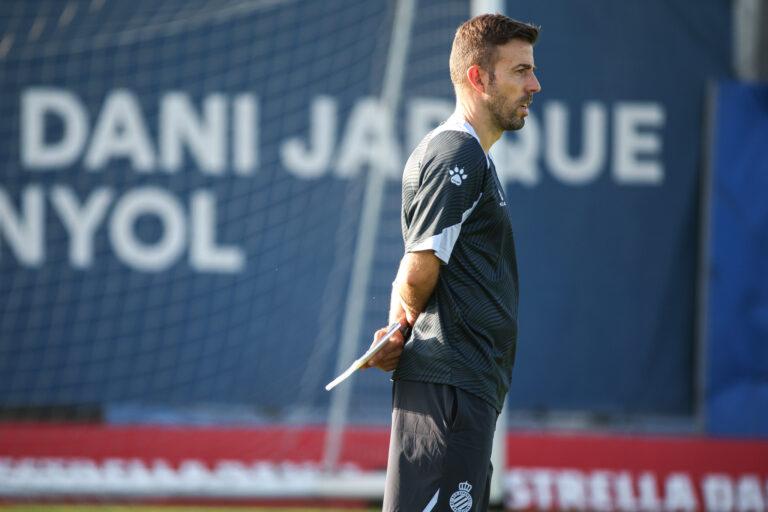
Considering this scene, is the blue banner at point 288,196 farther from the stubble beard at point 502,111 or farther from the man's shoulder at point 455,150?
the man's shoulder at point 455,150

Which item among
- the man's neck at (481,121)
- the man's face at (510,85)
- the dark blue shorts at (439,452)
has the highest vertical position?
the man's face at (510,85)

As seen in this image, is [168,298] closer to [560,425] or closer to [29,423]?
[29,423]

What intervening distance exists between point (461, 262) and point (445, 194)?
0.21 meters

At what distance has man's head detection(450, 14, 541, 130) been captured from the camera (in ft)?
9.87

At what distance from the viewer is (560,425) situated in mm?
6793

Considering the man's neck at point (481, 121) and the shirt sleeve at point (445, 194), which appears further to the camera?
the man's neck at point (481, 121)

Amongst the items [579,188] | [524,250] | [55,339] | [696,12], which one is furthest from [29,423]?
[696,12]

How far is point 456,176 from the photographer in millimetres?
2801

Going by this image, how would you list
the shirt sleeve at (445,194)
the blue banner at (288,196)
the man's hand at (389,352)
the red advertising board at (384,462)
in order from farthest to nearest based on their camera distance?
1. the blue banner at (288,196)
2. the red advertising board at (384,462)
3. the man's hand at (389,352)
4. the shirt sleeve at (445,194)

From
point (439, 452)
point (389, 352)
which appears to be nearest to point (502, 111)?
point (389, 352)

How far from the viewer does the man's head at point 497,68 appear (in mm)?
3010

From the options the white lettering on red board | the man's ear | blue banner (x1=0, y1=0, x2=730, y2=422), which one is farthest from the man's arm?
blue banner (x1=0, y1=0, x2=730, y2=422)

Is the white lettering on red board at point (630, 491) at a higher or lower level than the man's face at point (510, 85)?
lower

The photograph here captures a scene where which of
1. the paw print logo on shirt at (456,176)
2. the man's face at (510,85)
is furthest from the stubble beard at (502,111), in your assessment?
the paw print logo on shirt at (456,176)
